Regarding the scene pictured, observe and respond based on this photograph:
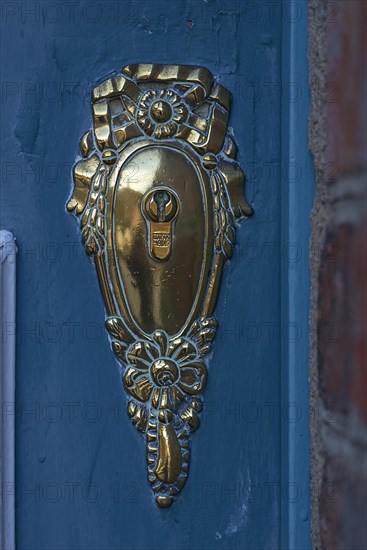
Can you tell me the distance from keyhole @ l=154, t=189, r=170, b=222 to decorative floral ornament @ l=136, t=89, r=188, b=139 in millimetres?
81

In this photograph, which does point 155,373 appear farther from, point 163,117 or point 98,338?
point 163,117

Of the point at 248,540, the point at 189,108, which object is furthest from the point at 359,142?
the point at 248,540

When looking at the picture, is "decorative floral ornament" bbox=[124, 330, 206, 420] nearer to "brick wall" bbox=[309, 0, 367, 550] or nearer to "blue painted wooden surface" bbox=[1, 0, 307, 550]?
"blue painted wooden surface" bbox=[1, 0, 307, 550]

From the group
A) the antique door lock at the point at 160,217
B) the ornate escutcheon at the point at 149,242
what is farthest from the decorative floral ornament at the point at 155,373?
the antique door lock at the point at 160,217

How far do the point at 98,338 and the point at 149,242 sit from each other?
15 cm

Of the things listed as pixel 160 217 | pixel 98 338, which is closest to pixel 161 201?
pixel 160 217

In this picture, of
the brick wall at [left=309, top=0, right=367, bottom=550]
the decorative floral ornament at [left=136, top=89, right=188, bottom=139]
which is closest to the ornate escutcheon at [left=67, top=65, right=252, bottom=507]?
Answer: the decorative floral ornament at [left=136, top=89, right=188, bottom=139]

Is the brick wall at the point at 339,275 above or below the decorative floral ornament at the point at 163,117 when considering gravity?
below

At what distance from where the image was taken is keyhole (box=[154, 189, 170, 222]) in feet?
3.27

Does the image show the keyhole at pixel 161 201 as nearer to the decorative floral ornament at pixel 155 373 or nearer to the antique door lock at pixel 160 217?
the antique door lock at pixel 160 217

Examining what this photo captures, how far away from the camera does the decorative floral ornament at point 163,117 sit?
3.31 feet

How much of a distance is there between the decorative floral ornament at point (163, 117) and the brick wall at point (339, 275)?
0.60ft

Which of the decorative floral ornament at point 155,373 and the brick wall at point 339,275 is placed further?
the decorative floral ornament at point 155,373

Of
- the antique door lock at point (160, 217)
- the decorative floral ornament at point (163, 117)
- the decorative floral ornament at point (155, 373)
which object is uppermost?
the decorative floral ornament at point (163, 117)
